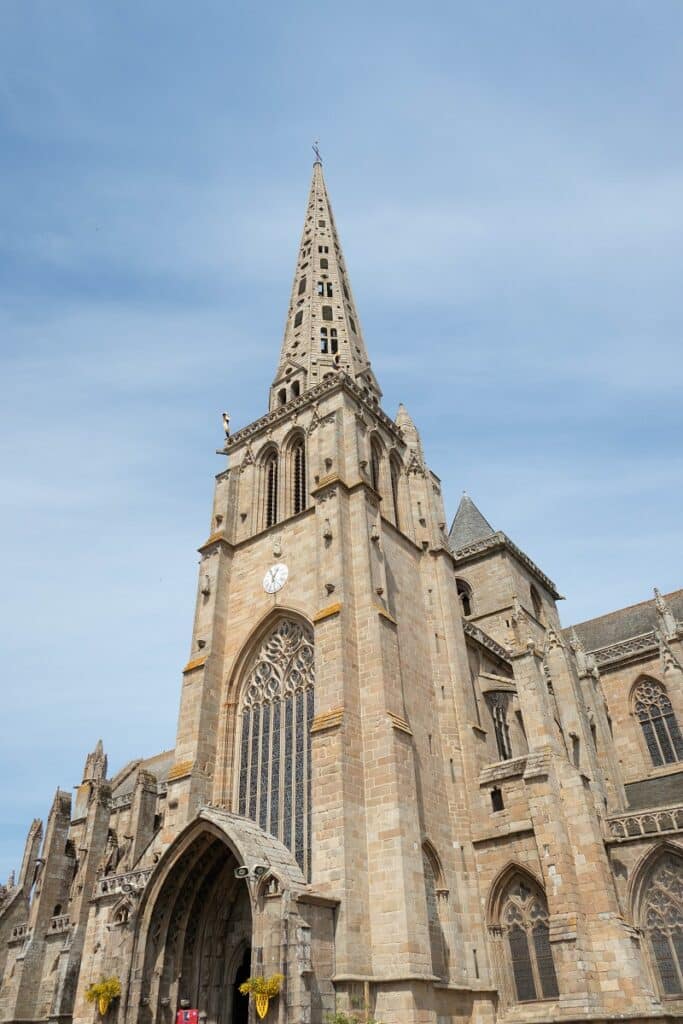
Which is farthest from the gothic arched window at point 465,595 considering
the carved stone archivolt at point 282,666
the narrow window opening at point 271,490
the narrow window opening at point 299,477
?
the carved stone archivolt at point 282,666

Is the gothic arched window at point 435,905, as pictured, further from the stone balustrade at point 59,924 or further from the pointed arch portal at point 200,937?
the stone balustrade at point 59,924

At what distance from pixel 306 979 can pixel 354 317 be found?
28.5 metres

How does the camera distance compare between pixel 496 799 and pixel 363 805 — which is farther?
pixel 496 799

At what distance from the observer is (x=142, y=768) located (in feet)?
134

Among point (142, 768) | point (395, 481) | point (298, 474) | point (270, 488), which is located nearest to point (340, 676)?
point (298, 474)

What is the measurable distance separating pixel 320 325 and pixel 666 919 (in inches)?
1026

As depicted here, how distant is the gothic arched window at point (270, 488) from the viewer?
26.6m

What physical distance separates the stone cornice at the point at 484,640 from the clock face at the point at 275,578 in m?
6.95

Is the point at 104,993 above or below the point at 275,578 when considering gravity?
below

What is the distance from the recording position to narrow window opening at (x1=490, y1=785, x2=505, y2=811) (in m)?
20.2

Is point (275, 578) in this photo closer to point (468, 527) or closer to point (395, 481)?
point (395, 481)

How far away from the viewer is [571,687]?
963 inches

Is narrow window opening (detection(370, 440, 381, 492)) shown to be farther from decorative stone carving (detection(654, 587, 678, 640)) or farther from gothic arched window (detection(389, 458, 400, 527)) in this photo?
decorative stone carving (detection(654, 587, 678, 640))

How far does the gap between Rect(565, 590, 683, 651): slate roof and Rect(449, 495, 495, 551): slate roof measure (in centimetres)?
679
